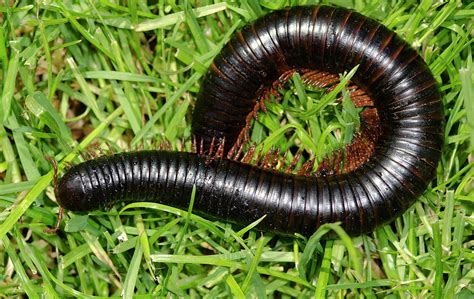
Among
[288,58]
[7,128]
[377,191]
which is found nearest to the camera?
[377,191]

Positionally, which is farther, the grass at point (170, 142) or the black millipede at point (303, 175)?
the grass at point (170, 142)

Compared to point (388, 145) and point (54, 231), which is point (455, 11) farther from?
point (54, 231)

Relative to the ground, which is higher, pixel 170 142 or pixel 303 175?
pixel 170 142

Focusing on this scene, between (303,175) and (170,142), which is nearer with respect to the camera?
(303,175)

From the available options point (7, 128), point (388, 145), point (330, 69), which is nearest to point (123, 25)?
point (7, 128)
